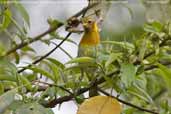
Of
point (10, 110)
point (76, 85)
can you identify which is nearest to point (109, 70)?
point (76, 85)

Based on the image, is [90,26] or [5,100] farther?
[90,26]

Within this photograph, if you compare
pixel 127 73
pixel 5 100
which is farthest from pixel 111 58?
pixel 5 100

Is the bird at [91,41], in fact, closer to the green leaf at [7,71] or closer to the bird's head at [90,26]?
the bird's head at [90,26]

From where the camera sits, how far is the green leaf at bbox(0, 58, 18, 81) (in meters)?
0.85

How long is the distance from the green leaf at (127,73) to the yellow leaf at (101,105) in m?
0.06

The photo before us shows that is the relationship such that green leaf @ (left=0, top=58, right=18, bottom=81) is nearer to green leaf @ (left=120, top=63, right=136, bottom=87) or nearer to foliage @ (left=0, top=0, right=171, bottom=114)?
foliage @ (left=0, top=0, right=171, bottom=114)

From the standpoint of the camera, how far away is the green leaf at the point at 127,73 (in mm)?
771

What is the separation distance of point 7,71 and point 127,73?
0.23 meters

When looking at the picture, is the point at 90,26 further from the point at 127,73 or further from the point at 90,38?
the point at 127,73

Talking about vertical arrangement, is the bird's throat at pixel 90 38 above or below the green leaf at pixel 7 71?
above

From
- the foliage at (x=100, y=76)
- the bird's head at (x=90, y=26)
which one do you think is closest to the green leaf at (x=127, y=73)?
the foliage at (x=100, y=76)

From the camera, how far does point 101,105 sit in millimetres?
812

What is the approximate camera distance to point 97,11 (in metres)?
0.91

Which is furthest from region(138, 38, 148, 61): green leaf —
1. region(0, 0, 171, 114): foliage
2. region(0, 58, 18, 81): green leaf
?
region(0, 58, 18, 81): green leaf
